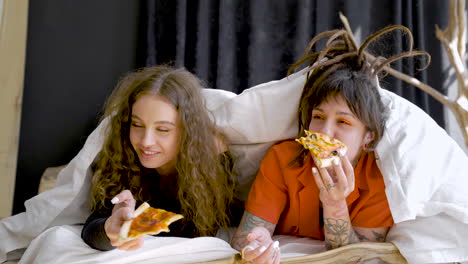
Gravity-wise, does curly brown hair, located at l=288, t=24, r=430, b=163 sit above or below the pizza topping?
above

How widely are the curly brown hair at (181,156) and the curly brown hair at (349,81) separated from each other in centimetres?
29

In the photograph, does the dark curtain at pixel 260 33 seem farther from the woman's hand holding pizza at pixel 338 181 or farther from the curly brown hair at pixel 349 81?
the woman's hand holding pizza at pixel 338 181

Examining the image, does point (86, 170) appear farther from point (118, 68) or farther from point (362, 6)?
point (362, 6)

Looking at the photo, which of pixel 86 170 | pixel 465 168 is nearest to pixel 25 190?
pixel 86 170

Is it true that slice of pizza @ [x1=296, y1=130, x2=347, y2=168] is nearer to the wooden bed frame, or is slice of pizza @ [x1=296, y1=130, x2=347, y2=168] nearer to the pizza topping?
the wooden bed frame

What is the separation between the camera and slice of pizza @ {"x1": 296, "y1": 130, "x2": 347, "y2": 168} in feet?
4.08

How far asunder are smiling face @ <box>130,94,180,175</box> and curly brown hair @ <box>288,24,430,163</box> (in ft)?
1.29

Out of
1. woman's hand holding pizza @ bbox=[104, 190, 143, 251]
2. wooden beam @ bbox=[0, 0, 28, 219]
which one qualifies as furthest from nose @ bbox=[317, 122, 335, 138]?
wooden beam @ bbox=[0, 0, 28, 219]

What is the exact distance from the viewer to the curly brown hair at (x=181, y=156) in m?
1.47

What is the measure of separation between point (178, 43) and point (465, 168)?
1731 millimetres

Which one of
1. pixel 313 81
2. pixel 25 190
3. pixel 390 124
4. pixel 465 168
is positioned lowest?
pixel 25 190

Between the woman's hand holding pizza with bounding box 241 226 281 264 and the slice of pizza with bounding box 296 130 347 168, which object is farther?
the slice of pizza with bounding box 296 130 347 168

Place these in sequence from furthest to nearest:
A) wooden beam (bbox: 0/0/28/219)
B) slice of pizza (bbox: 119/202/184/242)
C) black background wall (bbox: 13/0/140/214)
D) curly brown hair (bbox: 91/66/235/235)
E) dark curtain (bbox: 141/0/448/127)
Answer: dark curtain (bbox: 141/0/448/127) < black background wall (bbox: 13/0/140/214) < wooden beam (bbox: 0/0/28/219) < curly brown hair (bbox: 91/66/235/235) < slice of pizza (bbox: 119/202/184/242)

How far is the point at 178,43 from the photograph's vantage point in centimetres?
271
